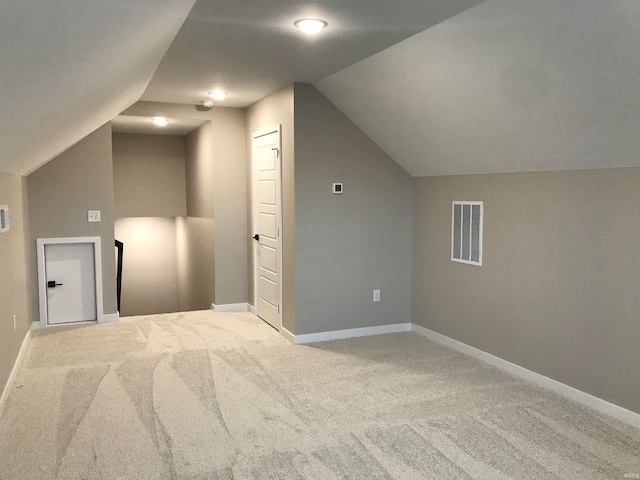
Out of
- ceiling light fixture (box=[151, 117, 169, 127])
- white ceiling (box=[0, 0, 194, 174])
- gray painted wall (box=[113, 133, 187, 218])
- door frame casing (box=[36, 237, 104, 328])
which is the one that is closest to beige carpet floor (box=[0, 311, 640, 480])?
door frame casing (box=[36, 237, 104, 328])

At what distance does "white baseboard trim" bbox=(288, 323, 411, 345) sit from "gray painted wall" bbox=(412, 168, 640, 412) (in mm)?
505

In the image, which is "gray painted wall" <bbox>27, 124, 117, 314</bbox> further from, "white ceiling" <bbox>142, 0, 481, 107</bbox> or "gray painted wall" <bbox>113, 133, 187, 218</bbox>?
"gray painted wall" <bbox>113, 133, 187, 218</bbox>

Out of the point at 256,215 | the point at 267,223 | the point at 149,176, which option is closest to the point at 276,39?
the point at 267,223

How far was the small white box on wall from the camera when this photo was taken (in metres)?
3.58

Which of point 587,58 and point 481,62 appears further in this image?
point 481,62

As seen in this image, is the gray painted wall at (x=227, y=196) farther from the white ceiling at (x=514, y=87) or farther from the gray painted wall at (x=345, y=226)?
the white ceiling at (x=514, y=87)

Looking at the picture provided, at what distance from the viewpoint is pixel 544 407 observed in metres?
3.32

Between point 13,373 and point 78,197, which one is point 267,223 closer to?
point 78,197

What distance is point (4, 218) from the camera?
3.68 m

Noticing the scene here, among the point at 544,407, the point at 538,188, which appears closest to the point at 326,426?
the point at 544,407

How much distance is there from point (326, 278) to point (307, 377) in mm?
1157

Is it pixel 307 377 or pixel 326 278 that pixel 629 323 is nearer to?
pixel 307 377

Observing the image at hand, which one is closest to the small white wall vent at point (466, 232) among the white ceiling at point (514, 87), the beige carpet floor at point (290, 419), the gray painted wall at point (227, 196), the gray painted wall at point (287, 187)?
the white ceiling at point (514, 87)

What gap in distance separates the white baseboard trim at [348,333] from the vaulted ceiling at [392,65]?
1.58 metres
